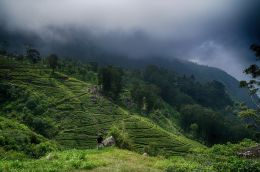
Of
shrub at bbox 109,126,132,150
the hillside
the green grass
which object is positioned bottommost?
the hillside

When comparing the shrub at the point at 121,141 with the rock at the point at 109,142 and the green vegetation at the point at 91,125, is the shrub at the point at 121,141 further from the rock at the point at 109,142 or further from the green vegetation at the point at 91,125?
the rock at the point at 109,142

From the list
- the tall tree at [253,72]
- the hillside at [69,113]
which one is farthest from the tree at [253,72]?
the hillside at [69,113]

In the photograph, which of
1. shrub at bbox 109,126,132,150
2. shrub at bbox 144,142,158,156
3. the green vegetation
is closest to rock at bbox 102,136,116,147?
shrub at bbox 109,126,132,150

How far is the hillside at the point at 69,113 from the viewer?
125 m

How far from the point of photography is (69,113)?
14400 centimetres

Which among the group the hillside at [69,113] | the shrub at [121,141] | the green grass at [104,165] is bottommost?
the hillside at [69,113]

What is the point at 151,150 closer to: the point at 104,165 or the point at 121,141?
the point at 121,141

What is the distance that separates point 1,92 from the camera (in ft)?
472

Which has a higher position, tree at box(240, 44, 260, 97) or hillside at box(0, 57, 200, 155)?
tree at box(240, 44, 260, 97)

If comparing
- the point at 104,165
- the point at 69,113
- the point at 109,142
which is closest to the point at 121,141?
the point at 109,142

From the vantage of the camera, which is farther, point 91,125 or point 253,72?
point 91,125

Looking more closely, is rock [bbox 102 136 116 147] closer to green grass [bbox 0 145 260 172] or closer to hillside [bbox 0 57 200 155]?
green grass [bbox 0 145 260 172]

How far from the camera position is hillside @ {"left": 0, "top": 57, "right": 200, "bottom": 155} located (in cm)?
12462

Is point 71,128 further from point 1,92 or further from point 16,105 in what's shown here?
point 1,92
